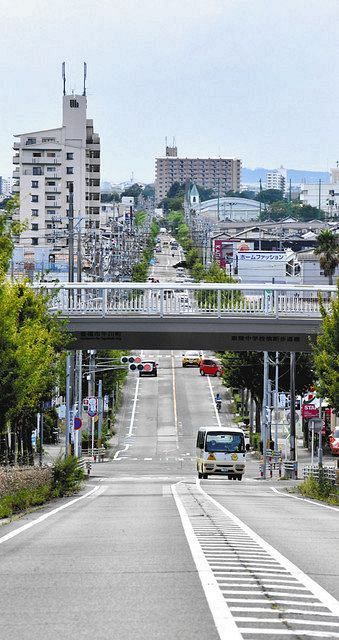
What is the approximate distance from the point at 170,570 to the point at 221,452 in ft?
127

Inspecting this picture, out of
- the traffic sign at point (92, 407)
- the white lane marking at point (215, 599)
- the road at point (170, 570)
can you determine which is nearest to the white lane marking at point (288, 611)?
the road at point (170, 570)

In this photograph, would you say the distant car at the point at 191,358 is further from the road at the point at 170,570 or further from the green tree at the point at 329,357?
the road at the point at 170,570

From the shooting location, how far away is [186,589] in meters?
11.5

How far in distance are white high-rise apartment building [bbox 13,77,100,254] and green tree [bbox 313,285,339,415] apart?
137249 mm

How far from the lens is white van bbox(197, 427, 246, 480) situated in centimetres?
5156

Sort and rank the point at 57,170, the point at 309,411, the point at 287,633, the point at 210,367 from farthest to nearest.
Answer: the point at 57,170 → the point at 210,367 → the point at 309,411 → the point at 287,633

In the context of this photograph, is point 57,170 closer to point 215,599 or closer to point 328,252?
point 328,252

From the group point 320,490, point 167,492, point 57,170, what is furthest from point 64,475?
point 57,170

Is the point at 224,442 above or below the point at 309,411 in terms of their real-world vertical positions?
below

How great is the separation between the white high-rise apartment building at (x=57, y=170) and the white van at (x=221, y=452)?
127094 mm

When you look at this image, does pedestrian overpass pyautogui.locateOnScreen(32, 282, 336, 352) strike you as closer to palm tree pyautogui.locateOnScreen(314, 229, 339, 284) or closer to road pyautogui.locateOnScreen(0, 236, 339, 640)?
road pyautogui.locateOnScreen(0, 236, 339, 640)

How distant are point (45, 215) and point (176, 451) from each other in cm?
10907

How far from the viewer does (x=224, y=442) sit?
2034 inches

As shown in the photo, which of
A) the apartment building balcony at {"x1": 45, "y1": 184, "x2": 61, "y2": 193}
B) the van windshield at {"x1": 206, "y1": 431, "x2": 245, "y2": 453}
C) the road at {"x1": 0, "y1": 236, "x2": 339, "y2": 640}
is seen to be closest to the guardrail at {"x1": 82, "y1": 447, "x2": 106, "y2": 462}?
the van windshield at {"x1": 206, "y1": 431, "x2": 245, "y2": 453}
